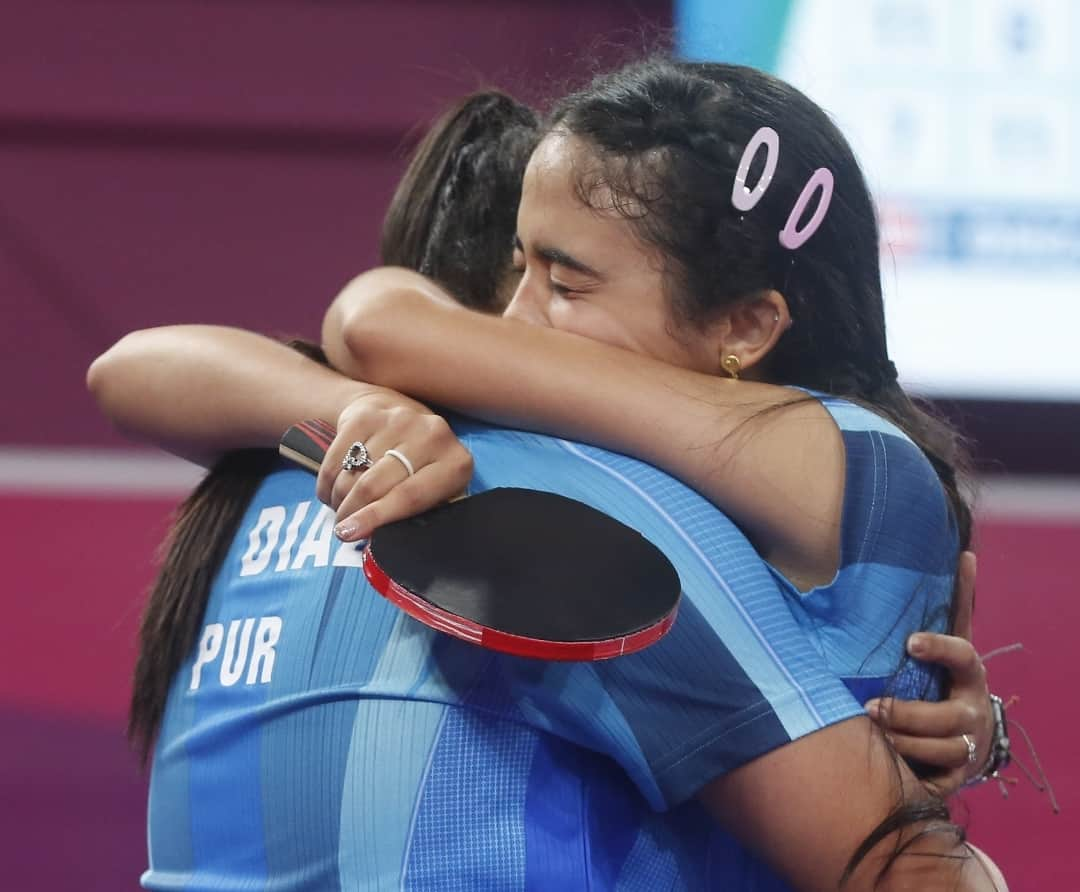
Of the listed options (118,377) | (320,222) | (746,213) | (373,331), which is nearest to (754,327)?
Result: (746,213)

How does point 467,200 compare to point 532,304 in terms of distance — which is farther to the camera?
point 467,200

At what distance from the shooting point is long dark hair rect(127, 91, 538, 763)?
3.16ft

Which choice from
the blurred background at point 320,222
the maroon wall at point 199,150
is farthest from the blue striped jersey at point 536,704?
the maroon wall at point 199,150

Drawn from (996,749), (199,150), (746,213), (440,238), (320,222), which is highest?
(746,213)

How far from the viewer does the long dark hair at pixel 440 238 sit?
0.96m

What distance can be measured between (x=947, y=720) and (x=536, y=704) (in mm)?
263

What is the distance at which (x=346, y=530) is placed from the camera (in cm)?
77

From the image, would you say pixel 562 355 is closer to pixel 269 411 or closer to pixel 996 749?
pixel 269 411

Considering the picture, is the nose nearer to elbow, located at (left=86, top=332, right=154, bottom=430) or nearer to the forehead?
the forehead

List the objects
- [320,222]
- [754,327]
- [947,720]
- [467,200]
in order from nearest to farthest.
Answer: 1. [947,720]
2. [754,327]
3. [467,200]
4. [320,222]

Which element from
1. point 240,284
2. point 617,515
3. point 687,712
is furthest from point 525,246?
point 240,284

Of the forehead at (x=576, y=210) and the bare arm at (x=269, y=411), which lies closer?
the bare arm at (x=269, y=411)

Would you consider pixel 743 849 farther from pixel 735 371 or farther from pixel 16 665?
pixel 16 665

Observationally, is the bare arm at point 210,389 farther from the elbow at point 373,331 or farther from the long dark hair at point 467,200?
the long dark hair at point 467,200
